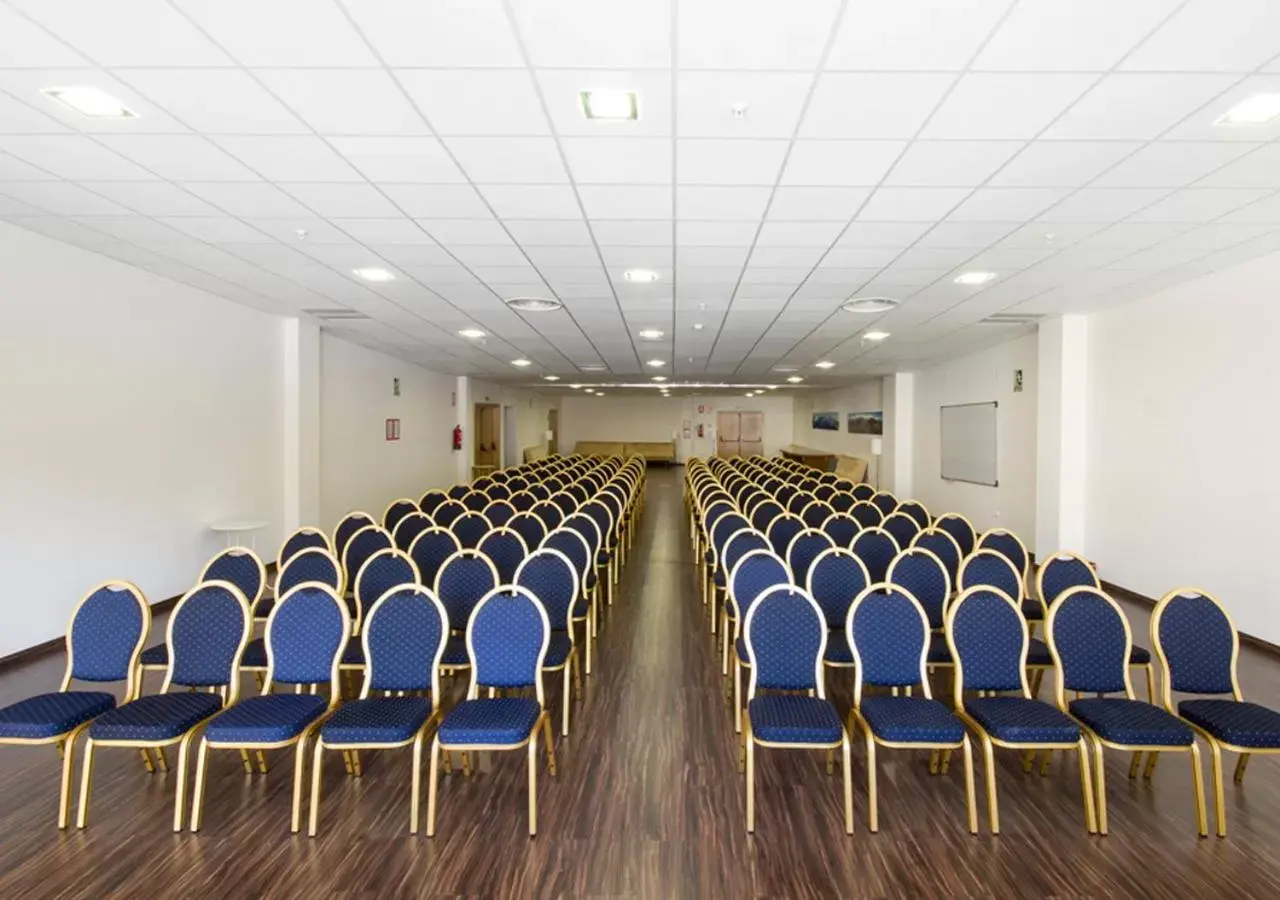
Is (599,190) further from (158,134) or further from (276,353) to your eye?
(276,353)

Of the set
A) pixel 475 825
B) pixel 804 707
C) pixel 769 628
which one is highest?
pixel 769 628

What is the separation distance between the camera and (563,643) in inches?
176

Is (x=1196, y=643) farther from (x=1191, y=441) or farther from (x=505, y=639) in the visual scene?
(x=1191, y=441)

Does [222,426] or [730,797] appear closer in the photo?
[730,797]

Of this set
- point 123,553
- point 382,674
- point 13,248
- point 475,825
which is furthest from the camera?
point 123,553

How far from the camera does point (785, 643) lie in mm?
3787

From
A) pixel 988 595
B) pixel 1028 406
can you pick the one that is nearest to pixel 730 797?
pixel 988 595

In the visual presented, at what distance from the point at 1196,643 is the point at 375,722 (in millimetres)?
4459

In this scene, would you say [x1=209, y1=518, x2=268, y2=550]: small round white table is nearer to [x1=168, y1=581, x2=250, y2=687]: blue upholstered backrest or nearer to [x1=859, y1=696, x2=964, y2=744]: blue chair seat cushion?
[x1=168, y1=581, x2=250, y2=687]: blue upholstered backrest

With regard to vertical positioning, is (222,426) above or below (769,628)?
above

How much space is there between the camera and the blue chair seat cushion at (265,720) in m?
3.21

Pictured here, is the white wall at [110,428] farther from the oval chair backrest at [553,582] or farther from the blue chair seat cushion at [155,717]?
the oval chair backrest at [553,582]

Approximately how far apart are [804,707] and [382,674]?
2.34 meters

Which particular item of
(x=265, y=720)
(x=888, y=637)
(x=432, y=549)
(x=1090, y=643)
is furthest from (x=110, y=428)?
(x=1090, y=643)
